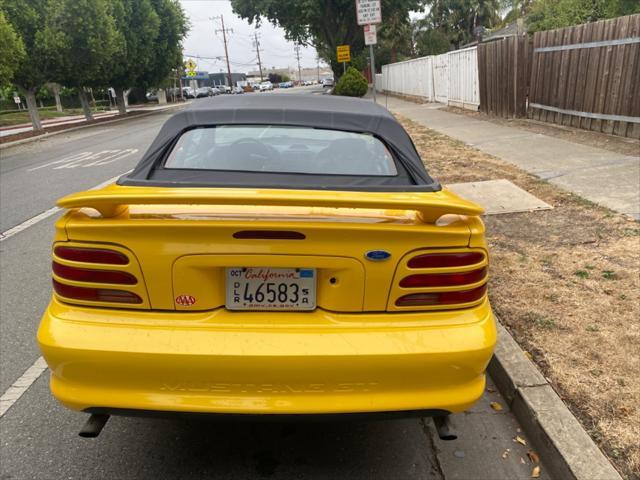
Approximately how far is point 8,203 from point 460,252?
8484 mm

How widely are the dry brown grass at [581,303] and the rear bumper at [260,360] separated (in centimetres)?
96

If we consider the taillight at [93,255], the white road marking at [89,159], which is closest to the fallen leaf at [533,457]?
the taillight at [93,255]

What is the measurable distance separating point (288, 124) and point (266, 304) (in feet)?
4.71

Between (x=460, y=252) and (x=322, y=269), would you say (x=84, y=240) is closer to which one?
(x=322, y=269)

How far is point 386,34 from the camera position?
5116 centimetres

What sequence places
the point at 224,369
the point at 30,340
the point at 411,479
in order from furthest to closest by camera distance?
the point at 30,340, the point at 411,479, the point at 224,369

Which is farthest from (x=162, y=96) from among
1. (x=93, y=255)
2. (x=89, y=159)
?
(x=93, y=255)

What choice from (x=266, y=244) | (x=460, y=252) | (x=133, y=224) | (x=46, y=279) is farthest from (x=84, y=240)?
(x=46, y=279)

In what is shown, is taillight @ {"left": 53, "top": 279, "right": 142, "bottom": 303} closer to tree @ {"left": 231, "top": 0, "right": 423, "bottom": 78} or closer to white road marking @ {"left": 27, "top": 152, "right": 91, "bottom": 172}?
white road marking @ {"left": 27, "top": 152, "right": 91, "bottom": 172}

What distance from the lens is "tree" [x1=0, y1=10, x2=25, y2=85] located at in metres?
16.8

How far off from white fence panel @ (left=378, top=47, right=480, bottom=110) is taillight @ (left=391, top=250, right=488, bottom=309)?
636 inches

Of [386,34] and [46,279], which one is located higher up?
[386,34]

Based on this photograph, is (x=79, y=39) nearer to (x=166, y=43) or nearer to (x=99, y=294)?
(x=166, y=43)

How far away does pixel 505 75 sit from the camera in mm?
14062
